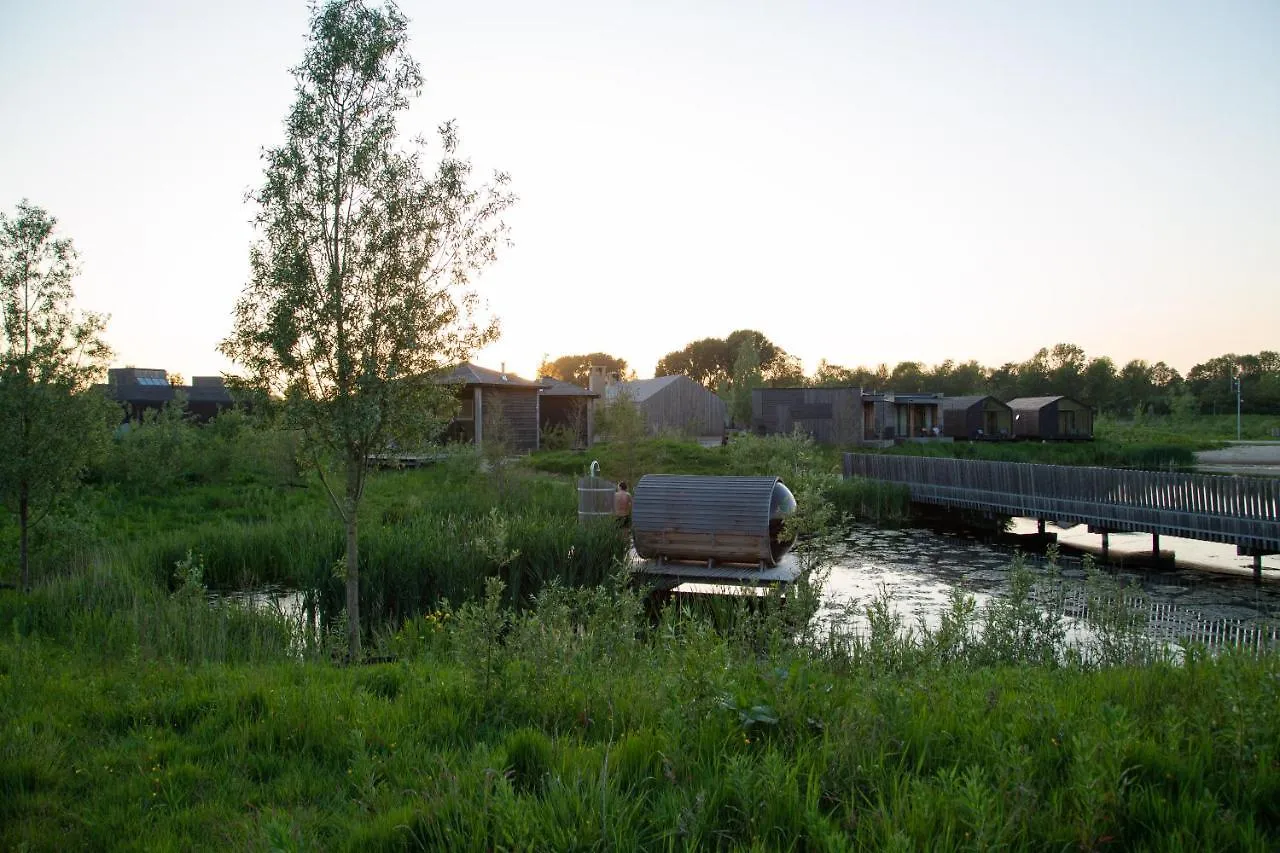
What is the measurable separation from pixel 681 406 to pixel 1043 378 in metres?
47.5

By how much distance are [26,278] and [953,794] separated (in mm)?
12028

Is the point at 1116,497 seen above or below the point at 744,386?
below

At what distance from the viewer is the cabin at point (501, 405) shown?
32969 millimetres

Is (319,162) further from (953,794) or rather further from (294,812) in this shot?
(953,794)

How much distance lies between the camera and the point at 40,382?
34.7ft

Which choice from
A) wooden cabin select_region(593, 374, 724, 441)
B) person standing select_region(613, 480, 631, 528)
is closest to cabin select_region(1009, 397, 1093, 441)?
wooden cabin select_region(593, 374, 724, 441)

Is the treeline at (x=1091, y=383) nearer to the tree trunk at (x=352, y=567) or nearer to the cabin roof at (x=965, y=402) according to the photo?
the cabin roof at (x=965, y=402)

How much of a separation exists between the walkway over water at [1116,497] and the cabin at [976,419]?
27.2 m

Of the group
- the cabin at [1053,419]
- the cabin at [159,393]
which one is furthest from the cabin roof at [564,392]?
the cabin at [1053,419]

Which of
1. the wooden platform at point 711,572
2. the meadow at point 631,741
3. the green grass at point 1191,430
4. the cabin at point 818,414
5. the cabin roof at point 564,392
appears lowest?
the wooden platform at point 711,572

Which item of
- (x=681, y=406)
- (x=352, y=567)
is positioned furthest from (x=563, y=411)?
(x=352, y=567)

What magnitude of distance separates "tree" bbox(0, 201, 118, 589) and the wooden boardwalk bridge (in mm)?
19161

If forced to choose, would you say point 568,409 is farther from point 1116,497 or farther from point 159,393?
point 1116,497

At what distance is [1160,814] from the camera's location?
3.20m
